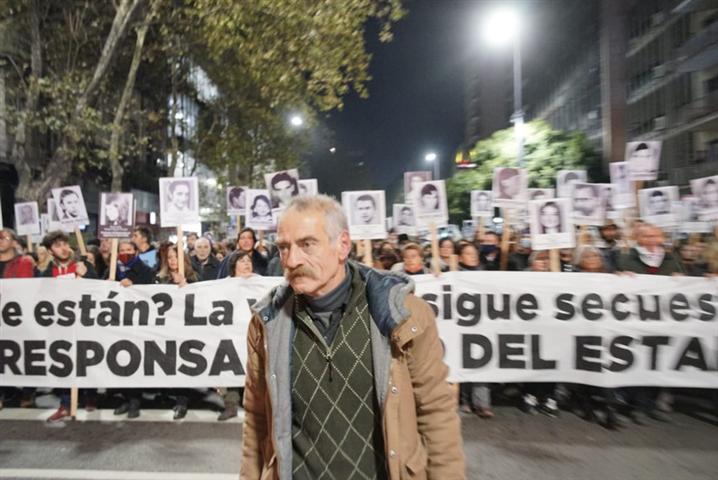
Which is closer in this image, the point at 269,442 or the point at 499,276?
the point at 269,442

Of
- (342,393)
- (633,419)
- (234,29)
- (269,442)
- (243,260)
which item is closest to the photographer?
(342,393)

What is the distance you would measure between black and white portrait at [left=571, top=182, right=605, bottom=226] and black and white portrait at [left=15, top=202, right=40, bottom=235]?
24.4 feet

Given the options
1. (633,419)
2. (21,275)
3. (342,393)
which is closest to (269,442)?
(342,393)

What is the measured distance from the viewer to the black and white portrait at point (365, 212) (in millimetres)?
7012

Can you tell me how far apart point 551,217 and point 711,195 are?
309cm

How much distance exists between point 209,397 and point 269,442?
4725mm

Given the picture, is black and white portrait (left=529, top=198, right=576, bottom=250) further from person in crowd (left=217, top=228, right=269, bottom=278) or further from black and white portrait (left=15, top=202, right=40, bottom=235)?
black and white portrait (left=15, top=202, right=40, bottom=235)

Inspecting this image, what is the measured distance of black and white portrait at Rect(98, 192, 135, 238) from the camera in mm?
6512

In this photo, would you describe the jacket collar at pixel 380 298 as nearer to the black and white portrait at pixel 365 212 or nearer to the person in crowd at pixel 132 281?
the person in crowd at pixel 132 281

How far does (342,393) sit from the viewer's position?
2043 mm

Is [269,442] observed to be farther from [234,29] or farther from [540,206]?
[234,29]

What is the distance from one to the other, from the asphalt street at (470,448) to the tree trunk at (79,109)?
27.0ft

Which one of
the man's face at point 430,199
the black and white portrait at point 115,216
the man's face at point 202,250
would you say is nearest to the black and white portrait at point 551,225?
the man's face at point 430,199

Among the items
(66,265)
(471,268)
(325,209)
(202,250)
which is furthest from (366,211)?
(325,209)
